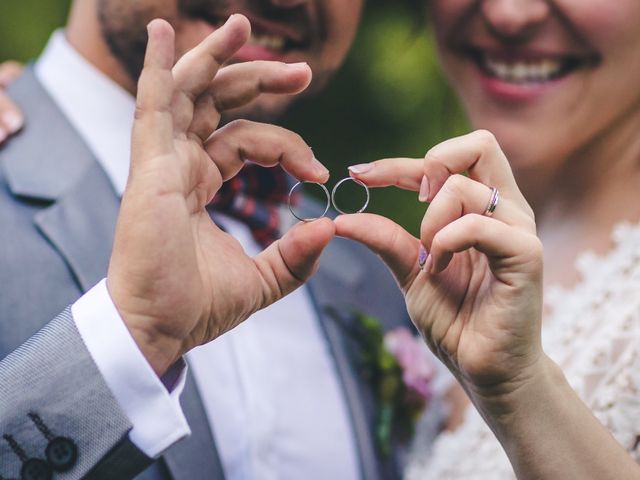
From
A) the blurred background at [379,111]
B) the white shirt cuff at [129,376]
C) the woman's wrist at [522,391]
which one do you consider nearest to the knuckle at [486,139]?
the woman's wrist at [522,391]

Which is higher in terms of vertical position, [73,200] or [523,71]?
[523,71]

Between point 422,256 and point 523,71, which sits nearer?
point 422,256

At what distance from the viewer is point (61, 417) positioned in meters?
1.49

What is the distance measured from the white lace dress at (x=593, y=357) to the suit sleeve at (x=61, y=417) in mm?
1031

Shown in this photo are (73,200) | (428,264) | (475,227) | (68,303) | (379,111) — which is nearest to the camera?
(475,227)

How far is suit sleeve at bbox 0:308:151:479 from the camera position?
1.47 m

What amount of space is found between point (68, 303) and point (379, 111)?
13.5 feet

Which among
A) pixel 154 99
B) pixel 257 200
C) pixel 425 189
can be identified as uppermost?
pixel 154 99

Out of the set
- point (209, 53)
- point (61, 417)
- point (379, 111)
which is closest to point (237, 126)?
point (209, 53)

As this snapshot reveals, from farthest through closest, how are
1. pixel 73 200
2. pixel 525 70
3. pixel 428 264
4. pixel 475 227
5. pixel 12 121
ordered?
pixel 525 70 < pixel 12 121 < pixel 73 200 < pixel 428 264 < pixel 475 227

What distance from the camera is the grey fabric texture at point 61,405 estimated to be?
1472 mm

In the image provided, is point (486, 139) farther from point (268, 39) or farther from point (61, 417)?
point (268, 39)

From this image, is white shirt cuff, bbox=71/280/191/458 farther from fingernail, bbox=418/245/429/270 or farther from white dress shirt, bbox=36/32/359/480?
white dress shirt, bbox=36/32/359/480

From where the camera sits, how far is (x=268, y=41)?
256 centimetres
